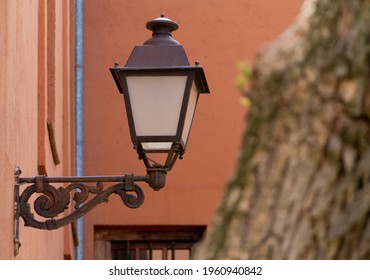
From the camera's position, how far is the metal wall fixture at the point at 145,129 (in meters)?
4.94

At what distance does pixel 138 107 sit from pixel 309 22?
11.0 feet

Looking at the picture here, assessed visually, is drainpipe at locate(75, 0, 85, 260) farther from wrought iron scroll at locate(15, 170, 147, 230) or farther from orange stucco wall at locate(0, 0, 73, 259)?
wrought iron scroll at locate(15, 170, 147, 230)

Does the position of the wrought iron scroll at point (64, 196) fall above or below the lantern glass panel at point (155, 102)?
below

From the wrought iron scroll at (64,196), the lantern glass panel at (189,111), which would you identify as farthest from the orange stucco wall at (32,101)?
the lantern glass panel at (189,111)

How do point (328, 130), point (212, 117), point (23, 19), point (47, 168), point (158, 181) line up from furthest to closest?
point (212, 117), point (47, 168), point (23, 19), point (158, 181), point (328, 130)

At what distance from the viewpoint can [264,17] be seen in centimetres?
1186

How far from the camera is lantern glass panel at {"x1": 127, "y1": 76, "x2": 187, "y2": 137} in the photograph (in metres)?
5.02

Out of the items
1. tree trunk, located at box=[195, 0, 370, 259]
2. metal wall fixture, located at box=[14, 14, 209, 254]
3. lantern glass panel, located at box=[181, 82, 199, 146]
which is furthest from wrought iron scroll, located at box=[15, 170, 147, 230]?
tree trunk, located at box=[195, 0, 370, 259]

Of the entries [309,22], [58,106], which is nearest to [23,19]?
[58,106]

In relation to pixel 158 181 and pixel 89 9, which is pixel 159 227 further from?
pixel 158 181

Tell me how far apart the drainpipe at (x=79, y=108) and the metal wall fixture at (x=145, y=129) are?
6.33 meters

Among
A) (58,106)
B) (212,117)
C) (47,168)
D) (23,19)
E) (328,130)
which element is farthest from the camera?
(212,117)

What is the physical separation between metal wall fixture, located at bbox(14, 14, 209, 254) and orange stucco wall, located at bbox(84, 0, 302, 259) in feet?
21.0

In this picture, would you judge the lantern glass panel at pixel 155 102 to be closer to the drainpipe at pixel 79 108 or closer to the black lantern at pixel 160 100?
the black lantern at pixel 160 100
